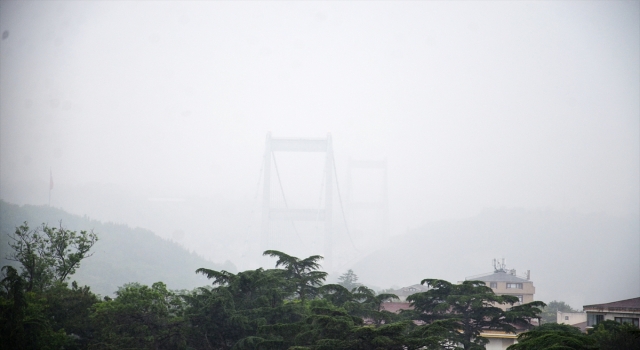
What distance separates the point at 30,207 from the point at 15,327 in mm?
54538

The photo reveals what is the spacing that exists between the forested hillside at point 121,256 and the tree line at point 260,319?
35.2 meters

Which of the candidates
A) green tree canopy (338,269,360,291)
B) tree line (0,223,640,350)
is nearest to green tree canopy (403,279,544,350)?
tree line (0,223,640,350)

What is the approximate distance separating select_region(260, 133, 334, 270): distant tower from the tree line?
122ft

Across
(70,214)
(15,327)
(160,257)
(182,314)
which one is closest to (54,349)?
(15,327)

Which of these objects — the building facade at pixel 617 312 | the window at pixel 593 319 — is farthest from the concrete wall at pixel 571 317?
the building facade at pixel 617 312

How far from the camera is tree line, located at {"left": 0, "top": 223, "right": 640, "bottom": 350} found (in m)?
14.1

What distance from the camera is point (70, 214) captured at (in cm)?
7194

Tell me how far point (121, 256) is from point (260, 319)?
50.8 metres

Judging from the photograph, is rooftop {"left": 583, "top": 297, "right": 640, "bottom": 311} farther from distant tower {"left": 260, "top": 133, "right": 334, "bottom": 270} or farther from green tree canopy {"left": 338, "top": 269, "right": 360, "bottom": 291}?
distant tower {"left": 260, "top": 133, "right": 334, "bottom": 270}

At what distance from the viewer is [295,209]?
5981cm

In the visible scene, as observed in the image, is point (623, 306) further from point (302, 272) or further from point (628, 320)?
point (302, 272)

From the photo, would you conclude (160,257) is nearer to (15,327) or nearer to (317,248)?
(317,248)

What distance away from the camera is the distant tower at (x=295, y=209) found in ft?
193

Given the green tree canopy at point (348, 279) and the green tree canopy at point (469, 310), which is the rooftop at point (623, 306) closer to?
the green tree canopy at point (469, 310)
